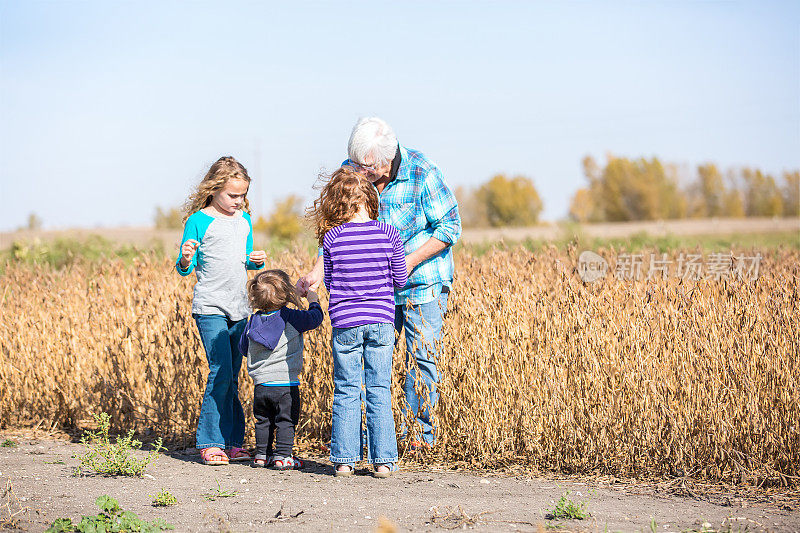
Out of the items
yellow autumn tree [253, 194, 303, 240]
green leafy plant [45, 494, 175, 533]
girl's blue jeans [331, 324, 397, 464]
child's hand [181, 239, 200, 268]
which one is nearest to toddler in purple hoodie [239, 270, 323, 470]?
girl's blue jeans [331, 324, 397, 464]

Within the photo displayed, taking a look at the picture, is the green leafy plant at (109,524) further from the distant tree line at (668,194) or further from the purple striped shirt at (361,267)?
the distant tree line at (668,194)

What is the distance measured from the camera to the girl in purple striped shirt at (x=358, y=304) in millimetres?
4461

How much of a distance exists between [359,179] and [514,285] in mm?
1883

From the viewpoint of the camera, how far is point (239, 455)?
16.8 ft

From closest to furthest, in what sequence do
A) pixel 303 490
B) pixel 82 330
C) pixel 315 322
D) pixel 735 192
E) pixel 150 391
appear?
1. pixel 303 490
2. pixel 315 322
3. pixel 150 391
4. pixel 82 330
5. pixel 735 192

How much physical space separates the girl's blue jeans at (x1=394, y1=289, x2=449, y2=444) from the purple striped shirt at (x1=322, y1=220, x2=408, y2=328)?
47cm

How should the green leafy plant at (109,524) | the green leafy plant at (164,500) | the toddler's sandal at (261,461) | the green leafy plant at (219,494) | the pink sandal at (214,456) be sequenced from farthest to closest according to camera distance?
1. the pink sandal at (214,456)
2. the toddler's sandal at (261,461)
3. the green leafy plant at (219,494)
4. the green leafy plant at (164,500)
5. the green leafy plant at (109,524)

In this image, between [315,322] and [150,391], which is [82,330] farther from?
[315,322]

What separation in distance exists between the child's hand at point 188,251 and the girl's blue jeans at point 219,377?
1.18ft

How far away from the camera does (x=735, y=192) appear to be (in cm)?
9419

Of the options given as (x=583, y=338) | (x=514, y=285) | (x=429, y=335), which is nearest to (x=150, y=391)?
(x=429, y=335)

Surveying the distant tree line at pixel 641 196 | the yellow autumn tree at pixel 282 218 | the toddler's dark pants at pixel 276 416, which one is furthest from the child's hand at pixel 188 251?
the distant tree line at pixel 641 196

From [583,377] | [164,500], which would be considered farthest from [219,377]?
[583,377]

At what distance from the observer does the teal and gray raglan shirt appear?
4.92 metres
